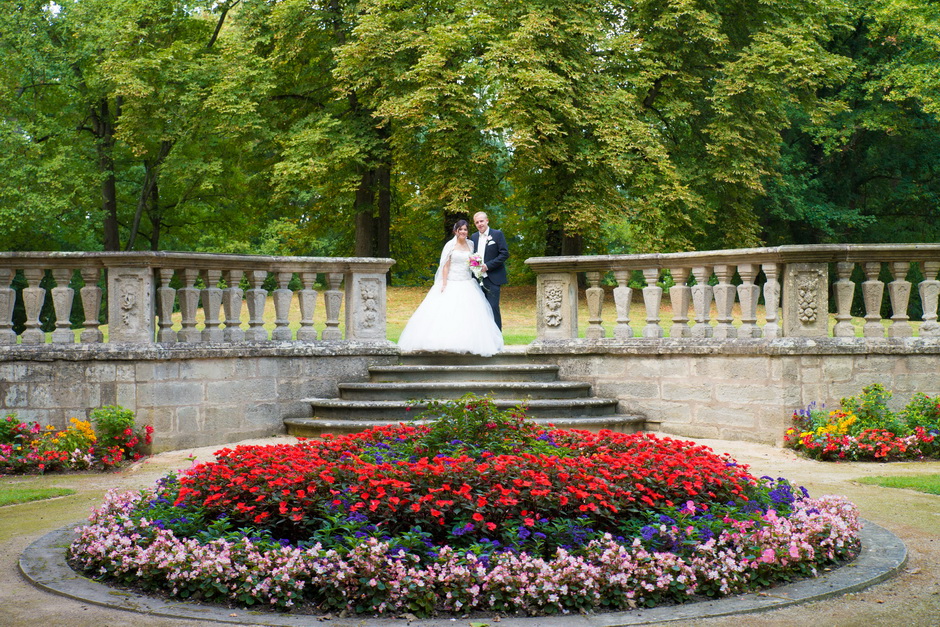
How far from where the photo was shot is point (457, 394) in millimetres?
11211

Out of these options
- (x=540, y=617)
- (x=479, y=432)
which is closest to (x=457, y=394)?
(x=479, y=432)

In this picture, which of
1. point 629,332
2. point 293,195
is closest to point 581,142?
point 293,195

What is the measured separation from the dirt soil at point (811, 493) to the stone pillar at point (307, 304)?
4.46 feet

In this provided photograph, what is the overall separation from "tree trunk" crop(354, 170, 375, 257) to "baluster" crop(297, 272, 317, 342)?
15097 millimetres

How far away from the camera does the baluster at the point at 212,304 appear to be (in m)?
10.7

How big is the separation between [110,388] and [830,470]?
7418mm

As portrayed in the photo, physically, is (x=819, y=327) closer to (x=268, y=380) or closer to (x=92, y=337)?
(x=268, y=380)

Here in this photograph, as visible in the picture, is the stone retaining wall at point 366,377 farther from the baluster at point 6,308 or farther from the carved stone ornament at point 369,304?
the carved stone ornament at point 369,304

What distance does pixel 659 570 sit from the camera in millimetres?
4754

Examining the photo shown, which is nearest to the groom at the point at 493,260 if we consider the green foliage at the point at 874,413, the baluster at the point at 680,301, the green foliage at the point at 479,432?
the baluster at the point at 680,301

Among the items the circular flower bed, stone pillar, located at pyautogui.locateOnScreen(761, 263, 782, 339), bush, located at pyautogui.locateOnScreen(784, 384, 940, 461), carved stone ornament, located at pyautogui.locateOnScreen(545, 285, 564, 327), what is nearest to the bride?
carved stone ornament, located at pyautogui.locateOnScreen(545, 285, 564, 327)

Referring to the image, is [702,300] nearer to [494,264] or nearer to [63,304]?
[494,264]

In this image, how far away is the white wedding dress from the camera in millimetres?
12227

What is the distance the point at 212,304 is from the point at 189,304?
30cm
